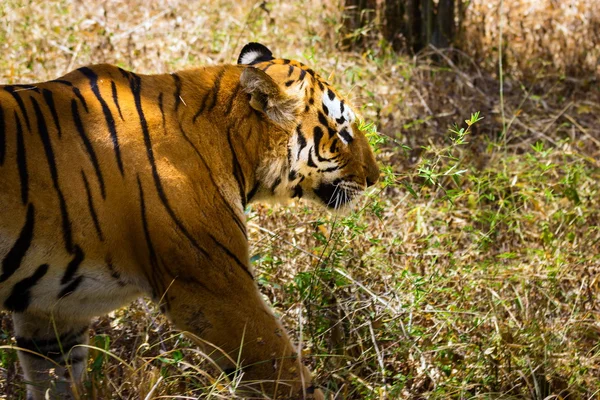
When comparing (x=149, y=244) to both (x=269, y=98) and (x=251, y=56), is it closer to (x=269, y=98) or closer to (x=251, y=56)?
(x=269, y=98)

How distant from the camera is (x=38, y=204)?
2.68m

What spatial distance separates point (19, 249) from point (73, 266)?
0.60 feet

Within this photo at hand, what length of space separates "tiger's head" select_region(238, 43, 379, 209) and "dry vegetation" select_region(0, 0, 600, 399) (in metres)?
0.12

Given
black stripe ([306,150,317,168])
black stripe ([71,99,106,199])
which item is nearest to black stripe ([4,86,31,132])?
black stripe ([71,99,106,199])

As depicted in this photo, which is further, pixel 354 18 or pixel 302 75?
pixel 354 18

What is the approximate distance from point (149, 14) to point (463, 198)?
3204 millimetres

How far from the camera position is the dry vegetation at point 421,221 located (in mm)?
3438

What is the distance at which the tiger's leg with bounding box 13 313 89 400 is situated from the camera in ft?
10.3

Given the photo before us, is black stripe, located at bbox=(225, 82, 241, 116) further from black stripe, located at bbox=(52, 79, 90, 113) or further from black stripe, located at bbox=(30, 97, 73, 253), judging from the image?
black stripe, located at bbox=(30, 97, 73, 253)

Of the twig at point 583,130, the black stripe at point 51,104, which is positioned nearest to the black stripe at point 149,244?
the black stripe at point 51,104

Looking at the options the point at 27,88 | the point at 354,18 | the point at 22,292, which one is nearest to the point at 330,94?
the point at 27,88

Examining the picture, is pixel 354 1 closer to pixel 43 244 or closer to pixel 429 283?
pixel 429 283

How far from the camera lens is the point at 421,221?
4.43 metres

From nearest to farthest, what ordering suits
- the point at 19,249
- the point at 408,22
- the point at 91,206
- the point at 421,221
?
the point at 19,249 → the point at 91,206 → the point at 421,221 → the point at 408,22
